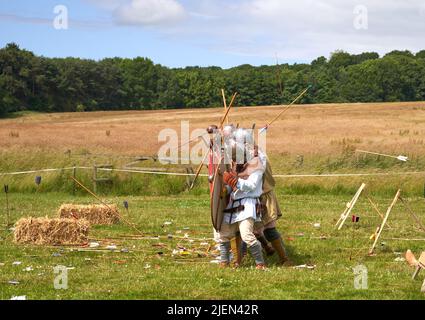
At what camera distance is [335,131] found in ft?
141

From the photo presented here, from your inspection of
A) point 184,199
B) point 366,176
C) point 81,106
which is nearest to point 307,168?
point 366,176

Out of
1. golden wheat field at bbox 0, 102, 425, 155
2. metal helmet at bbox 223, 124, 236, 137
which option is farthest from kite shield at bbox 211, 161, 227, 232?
golden wheat field at bbox 0, 102, 425, 155

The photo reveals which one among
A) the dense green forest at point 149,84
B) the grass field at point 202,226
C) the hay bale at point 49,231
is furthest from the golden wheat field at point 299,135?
the hay bale at point 49,231

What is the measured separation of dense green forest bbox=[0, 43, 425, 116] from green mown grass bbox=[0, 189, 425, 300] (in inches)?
1910

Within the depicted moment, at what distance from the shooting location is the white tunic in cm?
1222

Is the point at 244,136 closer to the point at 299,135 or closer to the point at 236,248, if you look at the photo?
the point at 236,248

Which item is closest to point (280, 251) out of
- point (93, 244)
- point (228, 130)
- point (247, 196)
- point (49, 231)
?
point (247, 196)

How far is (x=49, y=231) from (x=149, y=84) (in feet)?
307

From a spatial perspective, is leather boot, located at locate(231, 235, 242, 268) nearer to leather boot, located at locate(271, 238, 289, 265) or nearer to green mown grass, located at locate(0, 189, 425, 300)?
green mown grass, located at locate(0, 189, 425, 300)

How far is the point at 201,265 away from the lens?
12719mm

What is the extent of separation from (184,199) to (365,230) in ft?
29.0

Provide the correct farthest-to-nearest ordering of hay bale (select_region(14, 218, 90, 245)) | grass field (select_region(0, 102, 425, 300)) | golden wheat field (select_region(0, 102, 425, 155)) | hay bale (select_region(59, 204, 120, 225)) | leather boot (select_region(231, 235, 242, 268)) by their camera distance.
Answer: golden wheat field (select_region(0, 102, 425, 155)), hay bale (select_region(59, 204, 120, 225)), hay bale (select_region(14, 218, 90, 245)), leather boot (select_region(231, 235, 242, 268)), grass field (select_region(0, 102, 425, 300))

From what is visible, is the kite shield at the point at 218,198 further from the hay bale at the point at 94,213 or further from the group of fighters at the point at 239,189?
the hay bale at the point at 94,213
